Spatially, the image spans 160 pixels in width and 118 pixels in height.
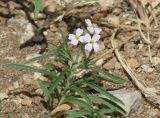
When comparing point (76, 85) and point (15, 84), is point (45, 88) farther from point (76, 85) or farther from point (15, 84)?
point (15, 84)

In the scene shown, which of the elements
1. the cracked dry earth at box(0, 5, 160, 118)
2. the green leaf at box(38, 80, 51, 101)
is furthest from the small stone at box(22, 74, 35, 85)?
the green leaf at box(38, 80, 51, 101)

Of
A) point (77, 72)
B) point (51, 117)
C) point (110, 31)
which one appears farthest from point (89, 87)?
point (110, 31)

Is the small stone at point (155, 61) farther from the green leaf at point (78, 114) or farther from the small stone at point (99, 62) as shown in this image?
the green leaf at point (78, 114)

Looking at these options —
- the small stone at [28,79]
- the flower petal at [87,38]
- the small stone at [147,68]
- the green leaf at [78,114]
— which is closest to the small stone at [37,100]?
the small stone at [28,79]

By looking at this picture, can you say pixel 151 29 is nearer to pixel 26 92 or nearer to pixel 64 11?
pixel 64 11

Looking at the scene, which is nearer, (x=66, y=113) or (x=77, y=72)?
(x=66, y=113)

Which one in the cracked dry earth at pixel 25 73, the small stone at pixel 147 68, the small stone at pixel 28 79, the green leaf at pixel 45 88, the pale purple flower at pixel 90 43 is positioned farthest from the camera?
the small stone at pixel 147 68

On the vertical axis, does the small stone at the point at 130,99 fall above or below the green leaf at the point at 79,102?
below

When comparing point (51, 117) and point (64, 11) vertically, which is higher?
point (64, 11)
